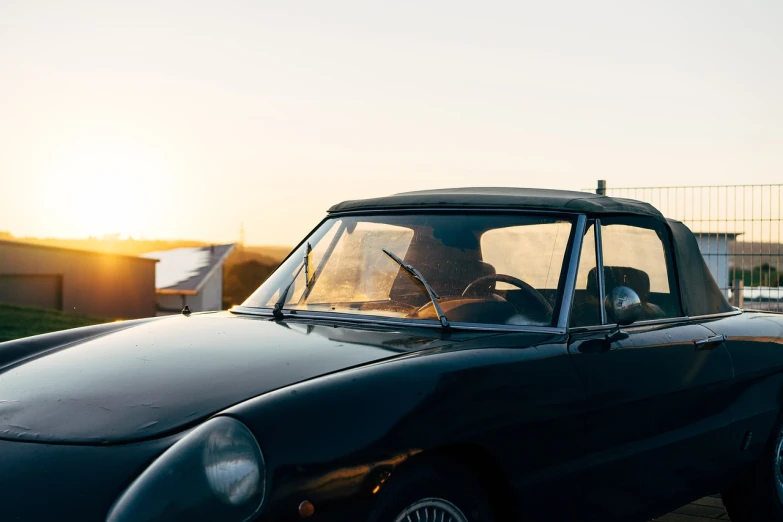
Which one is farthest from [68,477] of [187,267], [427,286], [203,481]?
[187,267]

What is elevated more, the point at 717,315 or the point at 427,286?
the point at 427,286

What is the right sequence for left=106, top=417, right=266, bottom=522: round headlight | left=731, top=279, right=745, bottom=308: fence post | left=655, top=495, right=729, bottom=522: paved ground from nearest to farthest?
left=106, top=417, right=266, bottom=522: round headlight
left=655, top=495, right=729, bottom=522: paved ground
left=731, top=279, right=745, bottom=308: fence post

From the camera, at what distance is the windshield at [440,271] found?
3.81 m

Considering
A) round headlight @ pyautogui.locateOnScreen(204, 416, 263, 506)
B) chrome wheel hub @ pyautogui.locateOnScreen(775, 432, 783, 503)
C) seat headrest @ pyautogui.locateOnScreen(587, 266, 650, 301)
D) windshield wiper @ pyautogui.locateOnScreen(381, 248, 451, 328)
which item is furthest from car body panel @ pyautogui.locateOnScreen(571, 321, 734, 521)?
round headlight @ pyautogui.locateOnScreen(204, 416, 263, 506)

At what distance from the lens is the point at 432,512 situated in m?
2.83

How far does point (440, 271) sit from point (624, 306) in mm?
796

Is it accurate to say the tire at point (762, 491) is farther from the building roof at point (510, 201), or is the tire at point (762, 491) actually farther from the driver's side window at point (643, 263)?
the building roof at point (510, 201)

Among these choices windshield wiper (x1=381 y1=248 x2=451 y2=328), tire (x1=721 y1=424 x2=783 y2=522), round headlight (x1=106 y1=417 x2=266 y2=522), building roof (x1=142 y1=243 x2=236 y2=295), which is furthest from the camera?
building roof (x1=142 y1=243 x2=236 y2=295)

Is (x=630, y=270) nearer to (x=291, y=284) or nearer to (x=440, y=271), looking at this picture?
(x=440, y=271)

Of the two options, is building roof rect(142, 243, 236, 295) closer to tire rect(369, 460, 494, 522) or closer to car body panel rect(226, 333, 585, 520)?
car body panel rect(226, 333, 585, 520)

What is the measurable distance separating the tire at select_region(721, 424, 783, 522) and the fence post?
295 inches

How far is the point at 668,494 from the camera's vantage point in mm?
4027

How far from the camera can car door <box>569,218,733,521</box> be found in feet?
11.8

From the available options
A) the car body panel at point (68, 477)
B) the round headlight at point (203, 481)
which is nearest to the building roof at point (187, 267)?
the car body panel at point (68, 477)
